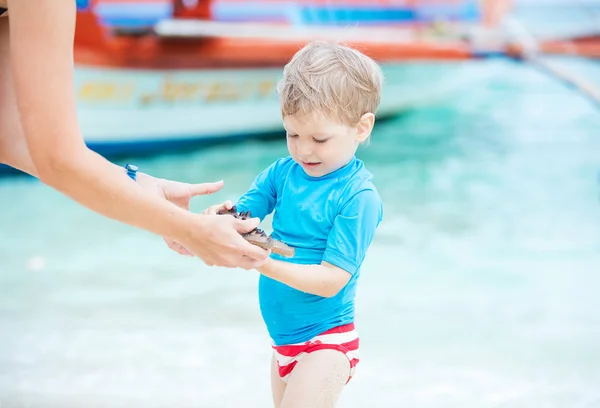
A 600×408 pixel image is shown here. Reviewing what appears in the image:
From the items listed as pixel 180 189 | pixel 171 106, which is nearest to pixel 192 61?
pixel 171 106

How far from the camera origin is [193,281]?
400cm

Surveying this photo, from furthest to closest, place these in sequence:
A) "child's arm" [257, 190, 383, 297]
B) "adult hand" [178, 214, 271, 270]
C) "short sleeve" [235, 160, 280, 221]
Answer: "short sleeve" [235, 160, 280, 221], "child's arm" [257, 190, 383, 297], "adult hand" [178, 214, 271, 270]

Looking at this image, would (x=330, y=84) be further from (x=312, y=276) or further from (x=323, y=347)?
(x=323, y=347)

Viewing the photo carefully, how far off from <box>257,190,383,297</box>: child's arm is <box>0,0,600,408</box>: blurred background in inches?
44.3

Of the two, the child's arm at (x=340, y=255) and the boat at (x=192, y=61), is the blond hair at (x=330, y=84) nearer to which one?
the child's arm at (x=340, y=255)

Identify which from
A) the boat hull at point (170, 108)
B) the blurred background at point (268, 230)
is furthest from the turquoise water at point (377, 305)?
the boat hull at point (170, 108)

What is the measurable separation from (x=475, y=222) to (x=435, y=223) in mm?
270

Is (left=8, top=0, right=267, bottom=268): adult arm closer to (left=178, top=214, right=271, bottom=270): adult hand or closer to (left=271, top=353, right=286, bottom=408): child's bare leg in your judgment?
(left=178, top=214, right=271, bottom=270): adult hand

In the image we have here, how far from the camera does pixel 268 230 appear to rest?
4746mm

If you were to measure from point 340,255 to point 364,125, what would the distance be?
301 mm

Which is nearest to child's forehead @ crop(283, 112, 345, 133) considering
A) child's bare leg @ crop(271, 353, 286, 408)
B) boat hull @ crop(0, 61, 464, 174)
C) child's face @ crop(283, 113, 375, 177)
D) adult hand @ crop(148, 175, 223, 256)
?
child's face @ crop(283, 113, 375, 177)

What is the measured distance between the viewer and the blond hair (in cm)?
172

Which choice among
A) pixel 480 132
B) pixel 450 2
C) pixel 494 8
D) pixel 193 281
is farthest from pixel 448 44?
pixel 494 8

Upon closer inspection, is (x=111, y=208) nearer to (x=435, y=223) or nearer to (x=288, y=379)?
(x=288, y=379)
